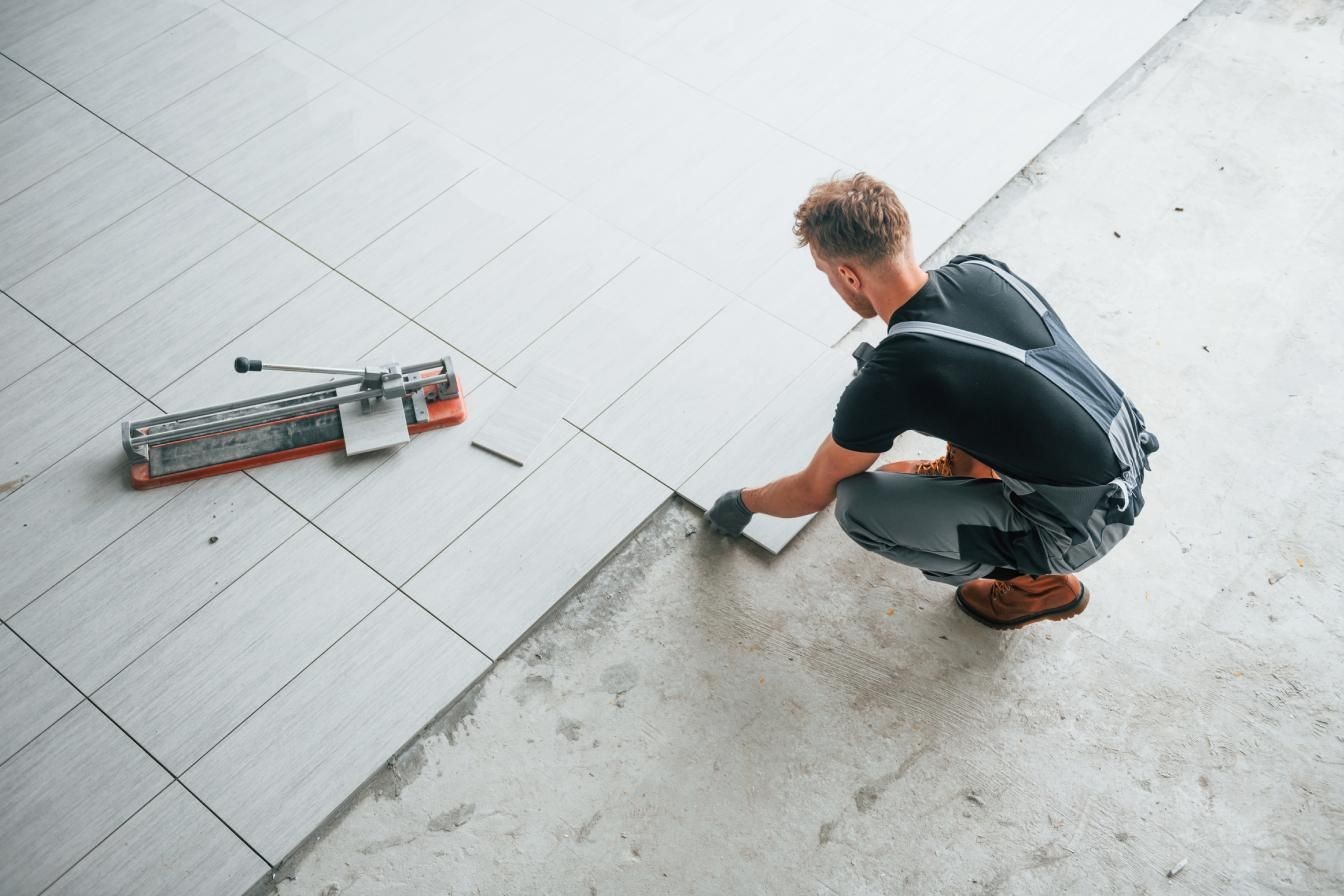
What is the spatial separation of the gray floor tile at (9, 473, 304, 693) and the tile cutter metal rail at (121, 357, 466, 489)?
0.07 metres

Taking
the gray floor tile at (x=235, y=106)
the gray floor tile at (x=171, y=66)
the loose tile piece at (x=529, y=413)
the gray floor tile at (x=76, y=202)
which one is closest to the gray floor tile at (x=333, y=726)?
the loose tile piece at (x=529, y=413)

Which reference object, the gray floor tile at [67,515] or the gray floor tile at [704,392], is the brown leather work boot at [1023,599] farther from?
the gray floor tile at [67,515]

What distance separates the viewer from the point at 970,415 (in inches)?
70.6

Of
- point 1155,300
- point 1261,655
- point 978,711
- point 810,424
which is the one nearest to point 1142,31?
point 1155,300

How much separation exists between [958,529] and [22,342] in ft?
7.85

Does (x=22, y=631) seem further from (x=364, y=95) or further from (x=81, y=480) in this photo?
(x=364, y=95)

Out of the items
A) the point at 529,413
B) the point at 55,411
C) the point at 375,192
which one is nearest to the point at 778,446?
the point at 529,413

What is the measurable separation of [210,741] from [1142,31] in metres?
3.45

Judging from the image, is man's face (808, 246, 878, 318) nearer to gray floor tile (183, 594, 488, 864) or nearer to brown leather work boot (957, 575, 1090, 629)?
brown leather work boot (957, 575, 1090, 629)

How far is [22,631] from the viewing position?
2.27m

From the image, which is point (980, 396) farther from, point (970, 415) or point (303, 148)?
point (303, 148)

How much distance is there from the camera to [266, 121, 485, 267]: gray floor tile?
117 inches

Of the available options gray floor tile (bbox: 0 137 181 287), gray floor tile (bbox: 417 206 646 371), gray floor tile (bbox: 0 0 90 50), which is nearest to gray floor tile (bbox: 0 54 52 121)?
gray floor tile (bbox: 0 0 90 50)

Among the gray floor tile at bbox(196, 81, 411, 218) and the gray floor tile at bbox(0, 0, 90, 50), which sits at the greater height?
the gray floor tile at bbox(0, 0, 90, 50)
